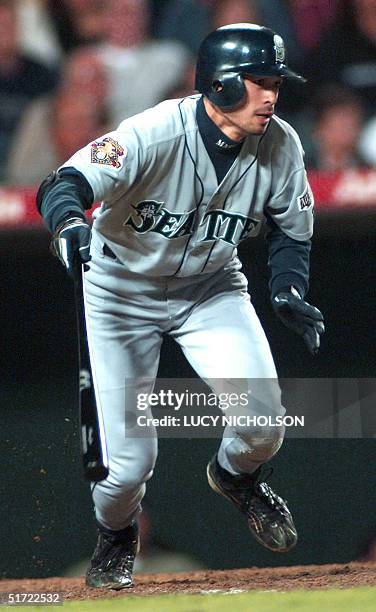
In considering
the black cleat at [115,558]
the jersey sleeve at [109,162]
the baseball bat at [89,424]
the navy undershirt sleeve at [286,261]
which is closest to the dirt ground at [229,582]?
the black cleat at [115,558]

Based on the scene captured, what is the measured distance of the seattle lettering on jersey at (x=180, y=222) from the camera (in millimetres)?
3088

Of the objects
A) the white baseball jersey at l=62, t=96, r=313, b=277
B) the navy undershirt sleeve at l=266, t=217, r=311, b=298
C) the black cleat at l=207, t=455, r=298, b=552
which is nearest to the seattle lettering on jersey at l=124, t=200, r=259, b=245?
the white baseball jersey at l=62, t=96, r=313, b=277

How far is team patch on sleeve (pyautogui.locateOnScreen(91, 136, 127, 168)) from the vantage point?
9.45 ft

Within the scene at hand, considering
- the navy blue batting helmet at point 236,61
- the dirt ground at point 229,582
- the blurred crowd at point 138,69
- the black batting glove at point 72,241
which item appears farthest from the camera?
the blurred crowd at point 138,69

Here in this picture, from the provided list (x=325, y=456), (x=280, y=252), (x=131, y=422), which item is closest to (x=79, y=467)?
(x=325, y=456)

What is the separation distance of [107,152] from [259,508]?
119 cm

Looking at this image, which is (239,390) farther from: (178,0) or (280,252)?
(178,0)

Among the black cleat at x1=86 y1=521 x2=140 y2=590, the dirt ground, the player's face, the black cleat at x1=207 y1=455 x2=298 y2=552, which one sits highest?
the player's face

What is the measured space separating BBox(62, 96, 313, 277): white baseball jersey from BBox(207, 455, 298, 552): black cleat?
644 millimetres

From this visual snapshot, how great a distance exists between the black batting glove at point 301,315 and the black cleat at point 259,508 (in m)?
0.50

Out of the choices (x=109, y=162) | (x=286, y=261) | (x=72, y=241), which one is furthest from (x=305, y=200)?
(x=72, y=241)

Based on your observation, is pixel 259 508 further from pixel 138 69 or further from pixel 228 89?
pixel 138 69

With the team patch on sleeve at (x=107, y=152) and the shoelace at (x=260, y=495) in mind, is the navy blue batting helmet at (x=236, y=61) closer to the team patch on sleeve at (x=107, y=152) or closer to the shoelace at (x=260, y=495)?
the team patch on sleeve at (x=107, y=152)

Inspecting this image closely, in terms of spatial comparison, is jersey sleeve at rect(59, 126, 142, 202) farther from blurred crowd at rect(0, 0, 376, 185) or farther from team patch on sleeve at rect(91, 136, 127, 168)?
blurred crowd at rect(0, 0, 376, 185)
